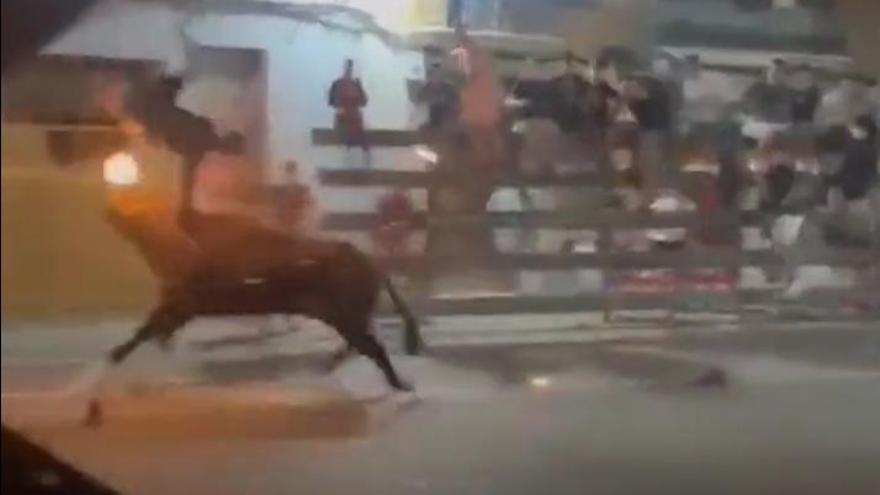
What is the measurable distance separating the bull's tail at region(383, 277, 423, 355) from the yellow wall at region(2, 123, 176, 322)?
0.11 metres

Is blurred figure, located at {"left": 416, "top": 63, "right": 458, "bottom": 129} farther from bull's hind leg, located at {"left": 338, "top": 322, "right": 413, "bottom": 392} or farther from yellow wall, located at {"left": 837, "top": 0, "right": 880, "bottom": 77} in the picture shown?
yellow wall, located at {"left": 837, "top": 0, "right": 880, "bottom": 77}

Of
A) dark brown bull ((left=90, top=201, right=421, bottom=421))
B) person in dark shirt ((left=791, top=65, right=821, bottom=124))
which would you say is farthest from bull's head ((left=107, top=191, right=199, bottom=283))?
person in dark shirt ((left=791, top=65, right=821, bottom=124))

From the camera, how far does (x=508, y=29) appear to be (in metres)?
0.75

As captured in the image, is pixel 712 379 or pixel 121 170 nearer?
→ pixel 121 170

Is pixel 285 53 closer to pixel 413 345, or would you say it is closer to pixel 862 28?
pixel 413 345

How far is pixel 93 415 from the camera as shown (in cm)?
68

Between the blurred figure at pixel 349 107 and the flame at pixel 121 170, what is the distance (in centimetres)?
10

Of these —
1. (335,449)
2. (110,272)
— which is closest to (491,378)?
(335,449)

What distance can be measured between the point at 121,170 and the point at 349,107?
0.11m

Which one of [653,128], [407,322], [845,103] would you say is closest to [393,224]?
[407,322]

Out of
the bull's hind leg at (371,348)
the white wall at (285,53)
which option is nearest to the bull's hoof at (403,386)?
the bull's hind leg at (371,348)

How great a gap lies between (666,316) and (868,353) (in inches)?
5.3

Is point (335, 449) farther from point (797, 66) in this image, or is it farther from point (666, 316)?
point (797, 66)

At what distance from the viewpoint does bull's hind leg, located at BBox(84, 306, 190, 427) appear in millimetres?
676
